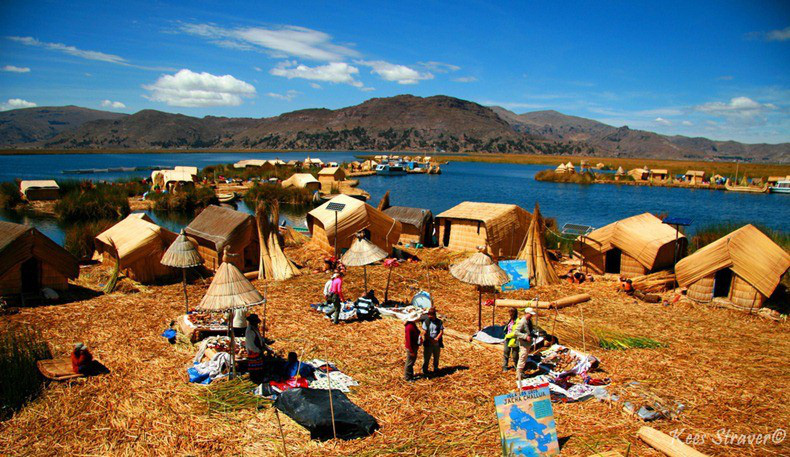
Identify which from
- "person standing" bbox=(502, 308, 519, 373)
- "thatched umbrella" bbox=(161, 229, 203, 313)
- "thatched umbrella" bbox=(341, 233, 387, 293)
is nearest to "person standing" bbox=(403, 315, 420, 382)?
"person standing" bbox=(502, 308, 519, 373)

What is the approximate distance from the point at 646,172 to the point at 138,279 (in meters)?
76.8

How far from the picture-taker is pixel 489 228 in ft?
55.3

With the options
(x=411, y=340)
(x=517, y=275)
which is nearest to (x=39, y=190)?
(x=517, y=275)

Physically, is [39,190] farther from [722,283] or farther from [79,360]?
[722,283]

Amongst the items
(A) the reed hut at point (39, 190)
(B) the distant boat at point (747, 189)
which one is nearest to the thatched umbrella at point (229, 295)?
(A) the reed hut at point (39, 190)

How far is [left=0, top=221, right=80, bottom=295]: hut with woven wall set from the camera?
11.2 metres

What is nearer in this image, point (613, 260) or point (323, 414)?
point (323, 414)

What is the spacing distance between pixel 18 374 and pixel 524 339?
26.2 feet

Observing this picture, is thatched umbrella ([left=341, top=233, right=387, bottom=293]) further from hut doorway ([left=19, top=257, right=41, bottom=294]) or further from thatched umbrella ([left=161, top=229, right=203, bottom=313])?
hut doorway ([left=19, top=257, right=41, bottom=294])

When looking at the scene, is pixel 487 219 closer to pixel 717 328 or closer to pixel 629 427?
pixel 717 328

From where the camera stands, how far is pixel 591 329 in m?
9.84

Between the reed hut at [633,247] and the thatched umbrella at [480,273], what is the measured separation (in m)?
7.06

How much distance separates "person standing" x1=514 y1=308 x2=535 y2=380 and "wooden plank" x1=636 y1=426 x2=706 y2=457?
188 cm

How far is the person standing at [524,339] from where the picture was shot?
291 inches
